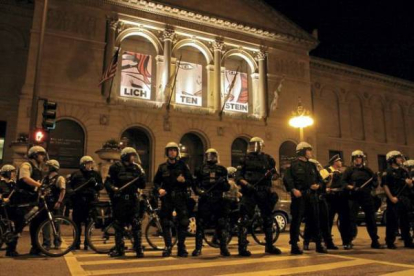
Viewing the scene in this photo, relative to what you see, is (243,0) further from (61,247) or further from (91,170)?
(61,247)

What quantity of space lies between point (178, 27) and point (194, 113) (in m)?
6.43

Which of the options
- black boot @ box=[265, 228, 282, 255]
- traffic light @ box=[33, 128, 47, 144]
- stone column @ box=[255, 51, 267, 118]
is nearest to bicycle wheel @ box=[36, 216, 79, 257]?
black boot @ box=[265, 228, 282, 255]

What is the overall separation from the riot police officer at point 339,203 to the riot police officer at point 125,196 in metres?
4.29

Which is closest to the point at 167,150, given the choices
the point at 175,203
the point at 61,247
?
the point at 175,203

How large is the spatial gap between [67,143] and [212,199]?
1752 cm

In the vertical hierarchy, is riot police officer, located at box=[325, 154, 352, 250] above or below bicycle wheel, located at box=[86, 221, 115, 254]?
above

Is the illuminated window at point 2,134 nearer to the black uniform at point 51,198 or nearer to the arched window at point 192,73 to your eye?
the arched window at point 192,73

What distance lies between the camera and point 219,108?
88.9 feet

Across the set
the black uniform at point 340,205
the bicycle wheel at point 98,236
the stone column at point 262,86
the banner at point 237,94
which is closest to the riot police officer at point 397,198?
the black uniform at point 340,205

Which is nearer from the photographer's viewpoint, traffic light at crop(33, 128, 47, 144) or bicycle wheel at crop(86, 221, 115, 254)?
bicycle wheel at crop(86, 221, 115, 254)

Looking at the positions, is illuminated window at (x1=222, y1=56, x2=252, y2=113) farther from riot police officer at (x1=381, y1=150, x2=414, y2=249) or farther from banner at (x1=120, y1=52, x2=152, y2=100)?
riot police officer at (x1=381, y1=150, x2=414, y2=249)

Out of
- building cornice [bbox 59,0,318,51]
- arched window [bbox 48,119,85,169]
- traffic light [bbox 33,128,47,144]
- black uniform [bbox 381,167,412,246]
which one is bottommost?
black uniform [bbox 381,167,412,246]

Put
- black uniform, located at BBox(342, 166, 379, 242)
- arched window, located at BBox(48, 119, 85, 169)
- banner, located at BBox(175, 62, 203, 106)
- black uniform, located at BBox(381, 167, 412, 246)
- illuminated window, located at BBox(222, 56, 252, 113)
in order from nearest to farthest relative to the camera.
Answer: black uniform, located at BBox(381, 167, 412, 246) → black uniform, located at BBox(342, 166, 379, 242) → arched window, located at BBox(48, 119, 85, 169) → banner, located at BBox(175, 62, 203, 106) → illuminated window, located at BBox(222, 56, 252, 113)

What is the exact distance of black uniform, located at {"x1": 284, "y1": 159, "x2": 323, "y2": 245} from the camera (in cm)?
747
